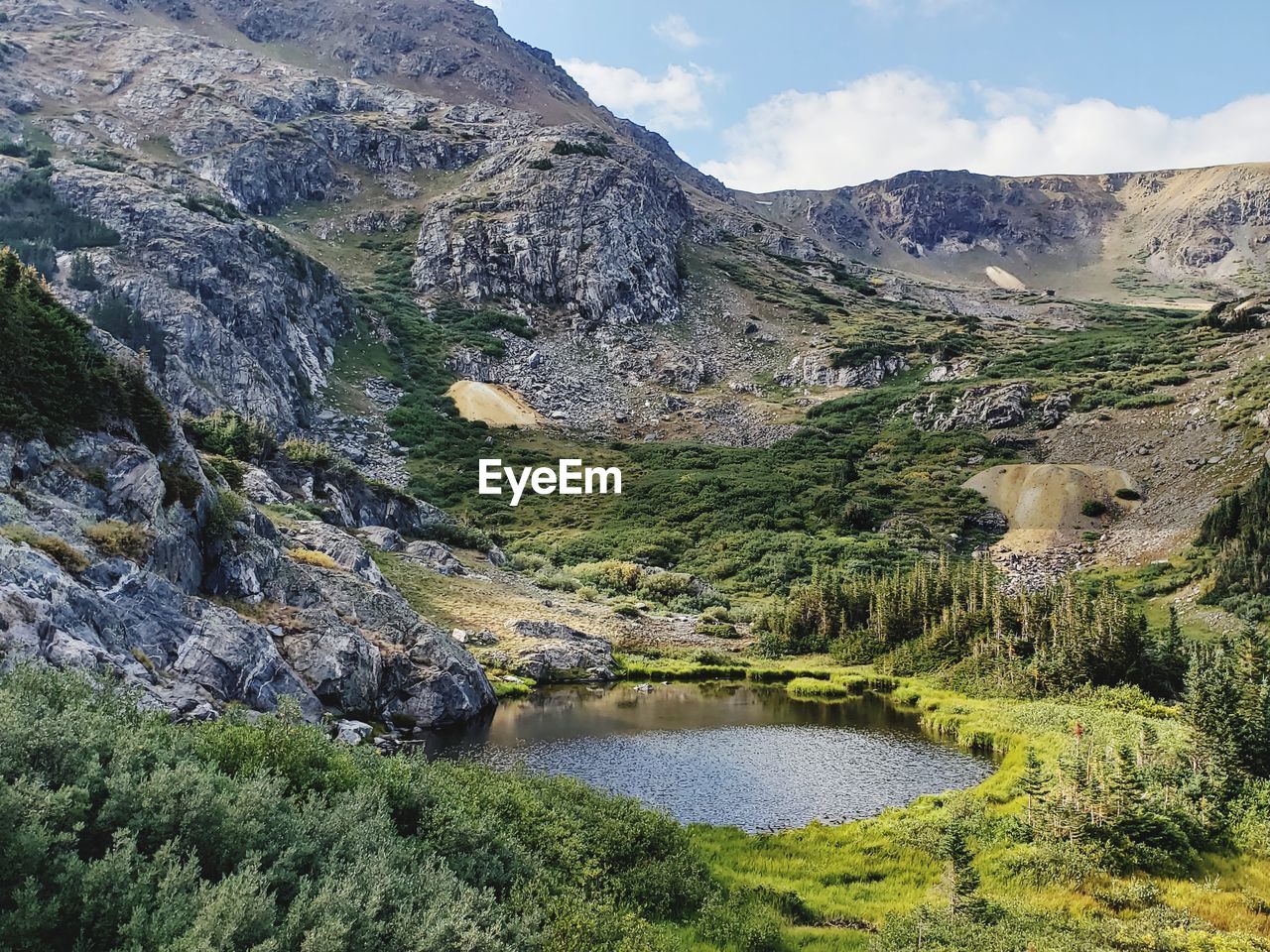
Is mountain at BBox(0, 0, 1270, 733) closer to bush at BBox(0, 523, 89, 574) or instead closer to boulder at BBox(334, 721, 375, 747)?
bush at BBox(0, 523, 89, 574)

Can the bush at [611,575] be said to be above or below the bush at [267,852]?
below

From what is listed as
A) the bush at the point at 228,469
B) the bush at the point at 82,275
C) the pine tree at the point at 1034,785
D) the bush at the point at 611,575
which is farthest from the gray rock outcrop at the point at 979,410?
the bush at the point at 82,275

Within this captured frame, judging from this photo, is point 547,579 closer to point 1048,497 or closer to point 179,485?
point 179,485

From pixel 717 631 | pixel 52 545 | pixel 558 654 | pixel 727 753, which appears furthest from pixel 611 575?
pixel 52 545

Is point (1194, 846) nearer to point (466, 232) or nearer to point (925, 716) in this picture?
point (925, 716)

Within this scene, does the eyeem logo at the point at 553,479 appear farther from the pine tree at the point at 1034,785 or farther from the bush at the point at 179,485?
the pine tree at the point at 1034,785

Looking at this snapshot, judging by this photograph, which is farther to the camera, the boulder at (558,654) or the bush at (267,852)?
the boulder at (558,654)
